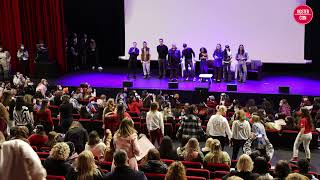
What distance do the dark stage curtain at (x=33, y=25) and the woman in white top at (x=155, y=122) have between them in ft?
33.1

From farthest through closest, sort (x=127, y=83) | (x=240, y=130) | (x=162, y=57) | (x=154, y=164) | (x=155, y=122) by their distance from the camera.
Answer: (x=162, y=57) < (x=127, y=83) < (x=155, y=122) < (x=240, y=130) < (x=154, y=164)

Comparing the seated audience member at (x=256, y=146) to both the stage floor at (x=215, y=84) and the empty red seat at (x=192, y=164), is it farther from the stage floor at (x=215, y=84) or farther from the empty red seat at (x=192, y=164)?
the stage floor at (x=215, y=84)

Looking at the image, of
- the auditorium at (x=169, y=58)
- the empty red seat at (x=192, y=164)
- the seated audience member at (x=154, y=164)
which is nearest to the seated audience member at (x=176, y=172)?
the seated audience member at (x=154, y=164)

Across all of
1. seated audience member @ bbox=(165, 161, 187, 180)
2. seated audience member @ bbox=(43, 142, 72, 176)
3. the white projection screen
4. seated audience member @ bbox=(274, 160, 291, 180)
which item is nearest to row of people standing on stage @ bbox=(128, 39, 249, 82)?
the white projection screen

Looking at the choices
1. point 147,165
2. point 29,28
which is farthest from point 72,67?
point 147,165

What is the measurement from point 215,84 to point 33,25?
758 centimetres

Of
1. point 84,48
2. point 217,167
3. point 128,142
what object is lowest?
point 217,167

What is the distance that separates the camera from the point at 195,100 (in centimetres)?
1678

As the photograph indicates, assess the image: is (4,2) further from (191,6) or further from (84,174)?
(84,174)

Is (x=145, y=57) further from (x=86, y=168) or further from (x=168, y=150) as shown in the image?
(x=86, y=168)

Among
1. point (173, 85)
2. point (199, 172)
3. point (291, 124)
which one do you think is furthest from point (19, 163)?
point (173, 85)

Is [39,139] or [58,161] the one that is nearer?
[58,161]

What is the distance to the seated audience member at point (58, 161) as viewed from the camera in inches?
275

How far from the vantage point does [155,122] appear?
10.9 metres
